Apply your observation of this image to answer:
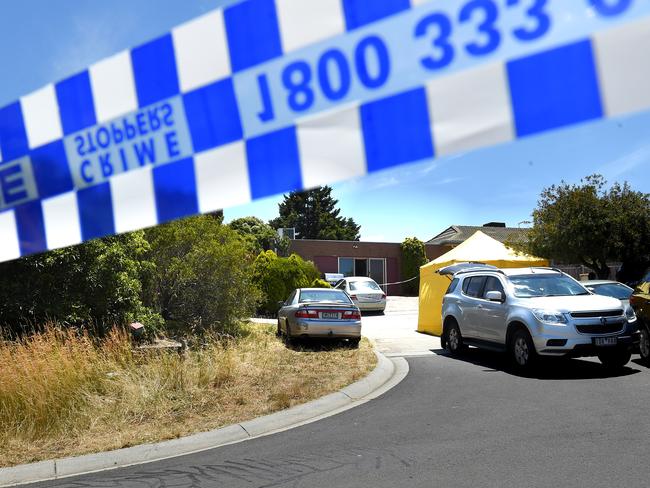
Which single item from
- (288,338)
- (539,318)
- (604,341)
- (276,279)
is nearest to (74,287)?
(288,338)

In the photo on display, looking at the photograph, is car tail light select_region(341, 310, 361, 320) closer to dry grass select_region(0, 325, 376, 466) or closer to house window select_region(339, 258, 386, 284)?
dry grass select_region(0, 325, 376, 466)

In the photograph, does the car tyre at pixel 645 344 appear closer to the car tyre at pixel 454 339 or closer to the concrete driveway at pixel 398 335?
the car tyre at pixel 454 339

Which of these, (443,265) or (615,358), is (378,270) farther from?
(615,358)

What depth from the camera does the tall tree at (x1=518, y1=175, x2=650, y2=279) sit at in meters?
21.2

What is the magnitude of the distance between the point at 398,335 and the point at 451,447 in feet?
35.2

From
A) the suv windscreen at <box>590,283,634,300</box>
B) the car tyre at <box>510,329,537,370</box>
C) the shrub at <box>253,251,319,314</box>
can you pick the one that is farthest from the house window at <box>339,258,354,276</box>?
the car tyre at <box>510,329,537,370</box>

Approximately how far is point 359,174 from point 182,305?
470 inches

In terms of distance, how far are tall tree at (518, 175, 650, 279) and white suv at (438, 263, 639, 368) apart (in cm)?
1192

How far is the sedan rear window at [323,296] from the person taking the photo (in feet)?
42.7

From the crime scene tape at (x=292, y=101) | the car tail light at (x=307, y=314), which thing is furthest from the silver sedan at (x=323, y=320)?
the crime scene tape at (x=292, y=101)

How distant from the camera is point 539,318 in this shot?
29.7 ft

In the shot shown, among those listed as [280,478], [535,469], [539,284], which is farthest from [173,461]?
[539,284]

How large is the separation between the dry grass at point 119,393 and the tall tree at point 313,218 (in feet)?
216

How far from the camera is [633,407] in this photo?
21.8 ft
